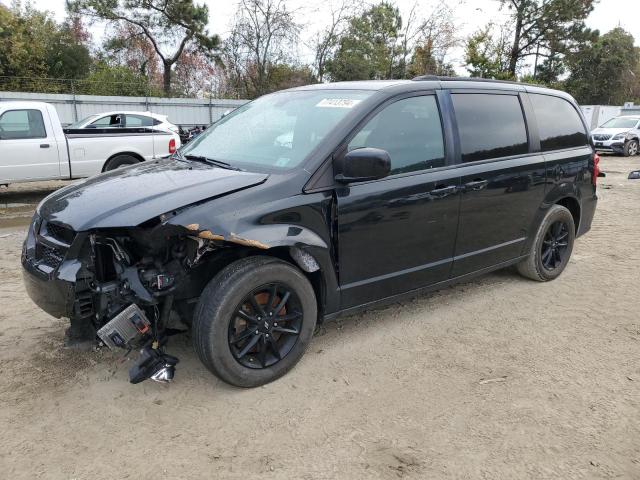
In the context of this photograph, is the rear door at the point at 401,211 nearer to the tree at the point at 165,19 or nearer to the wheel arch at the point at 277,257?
the wheel arch at the point at 277,257

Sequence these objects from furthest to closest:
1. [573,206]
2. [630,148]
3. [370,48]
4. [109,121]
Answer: [370,48] → [630,148] → [109,121] → [573,206]

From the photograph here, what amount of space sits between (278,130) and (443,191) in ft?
4.18

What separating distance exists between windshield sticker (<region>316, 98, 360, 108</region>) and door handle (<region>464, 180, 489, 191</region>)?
109 cm

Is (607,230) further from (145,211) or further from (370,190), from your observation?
(145,211)

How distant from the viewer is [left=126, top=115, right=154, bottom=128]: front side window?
13422 mm

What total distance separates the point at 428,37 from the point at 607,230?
2652cm

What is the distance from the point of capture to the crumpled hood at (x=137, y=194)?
2762 millimetres

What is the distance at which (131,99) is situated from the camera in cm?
2127

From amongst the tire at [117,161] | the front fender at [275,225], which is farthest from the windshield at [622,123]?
the front fender at [275,225]

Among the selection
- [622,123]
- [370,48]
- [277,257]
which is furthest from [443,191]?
[370,48]

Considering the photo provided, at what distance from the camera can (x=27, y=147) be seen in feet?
29.0

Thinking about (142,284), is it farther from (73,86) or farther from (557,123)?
(73,86)

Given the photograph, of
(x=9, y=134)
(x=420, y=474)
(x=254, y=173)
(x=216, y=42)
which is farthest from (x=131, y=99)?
(x=420, y=474)

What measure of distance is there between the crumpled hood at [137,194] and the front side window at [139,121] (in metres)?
10.8
